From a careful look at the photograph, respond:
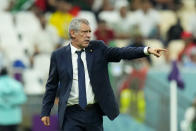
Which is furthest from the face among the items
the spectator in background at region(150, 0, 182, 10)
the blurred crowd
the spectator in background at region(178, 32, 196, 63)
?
the spectator in background at region(150, 0, 182, 10)

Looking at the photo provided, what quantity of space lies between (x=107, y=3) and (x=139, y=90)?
5122mm

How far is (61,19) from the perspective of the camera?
59.1 feet

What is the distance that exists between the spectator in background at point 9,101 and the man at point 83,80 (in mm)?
6045

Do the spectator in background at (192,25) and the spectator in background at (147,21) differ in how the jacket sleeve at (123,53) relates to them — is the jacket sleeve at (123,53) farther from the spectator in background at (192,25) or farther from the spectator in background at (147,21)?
the spectator in background at (147,21)

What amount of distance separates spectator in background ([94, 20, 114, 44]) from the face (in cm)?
852

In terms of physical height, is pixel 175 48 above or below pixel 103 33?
below

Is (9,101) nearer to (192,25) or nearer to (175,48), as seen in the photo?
A: (175,48)

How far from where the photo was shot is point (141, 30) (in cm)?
1842

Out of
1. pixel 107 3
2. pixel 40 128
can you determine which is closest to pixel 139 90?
pixel 40 128

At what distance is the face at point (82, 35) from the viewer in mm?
8766

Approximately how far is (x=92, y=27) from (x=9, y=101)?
3.49 meters

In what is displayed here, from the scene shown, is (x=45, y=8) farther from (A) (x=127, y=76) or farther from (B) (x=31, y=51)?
(A) (x=127, y=76)

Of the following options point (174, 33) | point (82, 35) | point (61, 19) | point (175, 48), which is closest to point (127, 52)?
point (82, 35)

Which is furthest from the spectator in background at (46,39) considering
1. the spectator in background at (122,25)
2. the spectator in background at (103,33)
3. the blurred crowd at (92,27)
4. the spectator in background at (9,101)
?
the spectator in background at (9,101)
